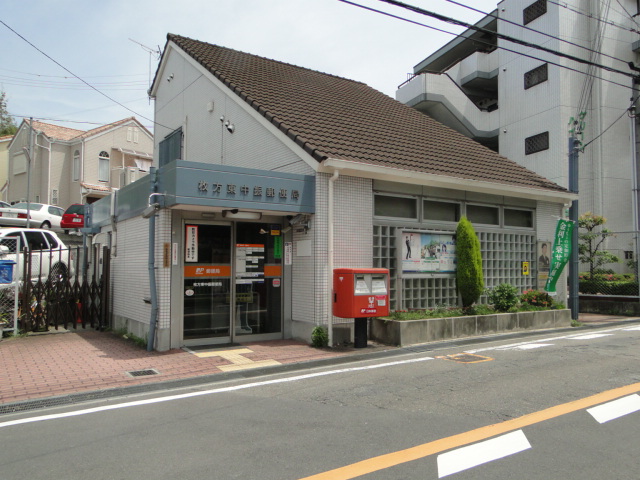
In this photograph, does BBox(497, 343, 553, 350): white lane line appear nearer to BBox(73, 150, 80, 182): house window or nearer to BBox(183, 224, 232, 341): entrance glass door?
BBox(183, 224, 232, 341): entrance glass door

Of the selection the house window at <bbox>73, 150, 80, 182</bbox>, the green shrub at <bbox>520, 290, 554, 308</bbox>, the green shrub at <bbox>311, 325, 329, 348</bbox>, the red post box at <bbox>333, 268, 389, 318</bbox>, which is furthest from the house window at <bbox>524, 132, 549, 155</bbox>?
the house window at <bbox>73, 150, 80, 182</bbox>

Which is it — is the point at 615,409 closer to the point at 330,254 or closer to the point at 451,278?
the point at 330,254

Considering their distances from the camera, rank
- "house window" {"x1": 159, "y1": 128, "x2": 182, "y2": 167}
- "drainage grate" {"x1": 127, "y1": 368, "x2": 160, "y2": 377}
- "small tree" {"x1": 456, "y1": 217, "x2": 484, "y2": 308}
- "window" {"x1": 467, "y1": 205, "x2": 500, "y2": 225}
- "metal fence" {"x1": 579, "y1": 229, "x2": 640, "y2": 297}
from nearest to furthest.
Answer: "drainage grate" {"x1": 127, "y1": 368, "x2": 160, "y2": 377}, "small tree" {"x1": 456, "y1": 217, "x2": 484, "y2": 308}, "window" {"x1": 467, "y1": 205, "x2": 500, "y2": 225}, "house window" {"x1": 159, "y1": 128, "x2": 182, "y2": 167}, "metal fence" {"x1": 579, "y1": 229, "x2": 640, "y2": 297}

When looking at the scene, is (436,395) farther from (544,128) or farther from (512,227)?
(544,128)

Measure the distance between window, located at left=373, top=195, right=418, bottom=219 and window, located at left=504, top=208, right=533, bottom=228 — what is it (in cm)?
347

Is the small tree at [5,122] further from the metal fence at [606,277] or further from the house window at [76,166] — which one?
the metal fence at [606,277]

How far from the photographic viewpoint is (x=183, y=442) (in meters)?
4.60

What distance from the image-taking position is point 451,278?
1188cm

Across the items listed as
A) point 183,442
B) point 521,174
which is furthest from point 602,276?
point 183,442

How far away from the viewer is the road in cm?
398

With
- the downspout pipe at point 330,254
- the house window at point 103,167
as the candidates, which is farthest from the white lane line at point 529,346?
the house window at point 103,167

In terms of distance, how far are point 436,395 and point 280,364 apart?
2864 millimetres

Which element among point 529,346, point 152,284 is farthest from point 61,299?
point 529,346

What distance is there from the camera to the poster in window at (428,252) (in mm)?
11125
